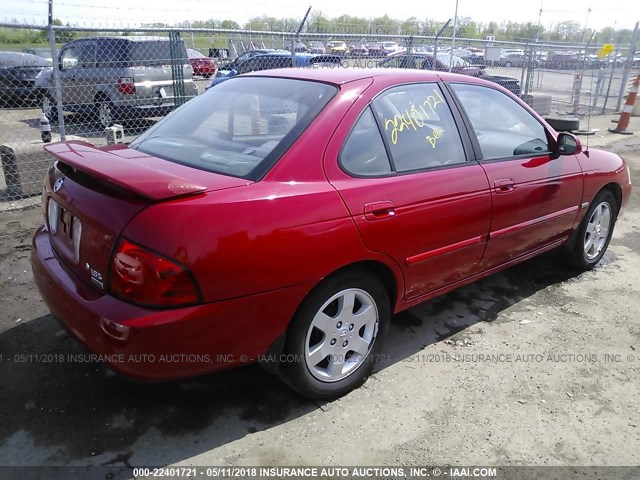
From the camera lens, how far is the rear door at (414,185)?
2578 millimetres

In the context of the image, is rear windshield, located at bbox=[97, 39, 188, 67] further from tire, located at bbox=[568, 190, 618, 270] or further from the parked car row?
tire, located at bbox=[568, 190, 618, 270]

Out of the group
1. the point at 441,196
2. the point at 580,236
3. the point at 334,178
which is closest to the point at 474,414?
the point at 441,196

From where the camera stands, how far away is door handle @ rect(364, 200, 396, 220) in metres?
2.55

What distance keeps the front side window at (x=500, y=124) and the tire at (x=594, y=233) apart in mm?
925

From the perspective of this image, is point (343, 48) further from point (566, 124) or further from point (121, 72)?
point (566, 124)

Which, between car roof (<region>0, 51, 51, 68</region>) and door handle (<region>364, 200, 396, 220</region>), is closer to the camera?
door handle (<region>364, 200, 396, 220</region>)

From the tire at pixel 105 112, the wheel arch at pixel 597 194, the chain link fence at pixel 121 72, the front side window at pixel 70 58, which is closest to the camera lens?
the wheel arch at pixel 597 194

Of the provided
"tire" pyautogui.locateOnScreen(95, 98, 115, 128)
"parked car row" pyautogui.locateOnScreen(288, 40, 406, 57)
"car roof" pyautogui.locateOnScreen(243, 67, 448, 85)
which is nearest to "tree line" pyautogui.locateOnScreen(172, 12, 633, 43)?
"parked car row" pyautogui.locateOnScreen(288, 40, 406, 57)

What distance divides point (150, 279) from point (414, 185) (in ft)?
4.88

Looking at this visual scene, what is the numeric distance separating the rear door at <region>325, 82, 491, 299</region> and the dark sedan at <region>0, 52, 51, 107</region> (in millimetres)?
10000

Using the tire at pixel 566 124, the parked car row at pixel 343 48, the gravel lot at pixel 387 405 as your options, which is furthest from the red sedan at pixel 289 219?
the parked car row at pixel 343 48

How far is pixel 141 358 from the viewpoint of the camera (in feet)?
6.82

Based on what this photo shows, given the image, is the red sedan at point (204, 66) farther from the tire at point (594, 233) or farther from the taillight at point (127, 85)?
the tire at point (594, 233)

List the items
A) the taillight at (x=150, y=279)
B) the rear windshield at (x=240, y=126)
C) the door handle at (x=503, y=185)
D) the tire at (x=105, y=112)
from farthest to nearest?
1. the tire at (x=105, y=112)
2. the door handle at (x=503, y=185)
3. the rear windshield at (x=240, y=126)
4. the taillight at (x=150, y=279)
